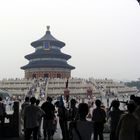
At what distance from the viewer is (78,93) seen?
63094mm

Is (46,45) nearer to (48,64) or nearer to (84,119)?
(48,64)

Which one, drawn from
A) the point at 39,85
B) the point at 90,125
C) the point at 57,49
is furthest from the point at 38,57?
the point at 90,125

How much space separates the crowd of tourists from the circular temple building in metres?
69.1

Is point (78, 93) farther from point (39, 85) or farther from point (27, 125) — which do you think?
point (27, 125)

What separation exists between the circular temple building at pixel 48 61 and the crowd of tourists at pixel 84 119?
69068 millimetres

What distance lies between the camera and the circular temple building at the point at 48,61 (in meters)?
82.6

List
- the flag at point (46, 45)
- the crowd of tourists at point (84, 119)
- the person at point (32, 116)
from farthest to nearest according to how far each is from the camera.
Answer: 1. the flag at point (46, 45)
2. the person at point (32, 116)
3. the crowd of tourists at point (84, 119)

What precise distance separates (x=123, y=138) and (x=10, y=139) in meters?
6.88

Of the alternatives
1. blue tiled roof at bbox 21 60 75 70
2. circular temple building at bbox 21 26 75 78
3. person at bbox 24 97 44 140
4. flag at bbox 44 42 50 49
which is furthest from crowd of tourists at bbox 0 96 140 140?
flag at bbox 44 42 50 49

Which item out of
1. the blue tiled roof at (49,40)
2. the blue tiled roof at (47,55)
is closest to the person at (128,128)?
the blue tiled roof at (47,55)

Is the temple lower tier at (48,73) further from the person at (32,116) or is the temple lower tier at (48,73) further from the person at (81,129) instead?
the person at (81,129)

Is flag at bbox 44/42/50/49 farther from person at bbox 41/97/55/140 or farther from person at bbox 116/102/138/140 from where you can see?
person at bbox 116/102/138/140

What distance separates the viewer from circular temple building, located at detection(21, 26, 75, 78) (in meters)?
82.6

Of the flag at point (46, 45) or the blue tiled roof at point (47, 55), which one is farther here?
the flag at point (46, 45)
